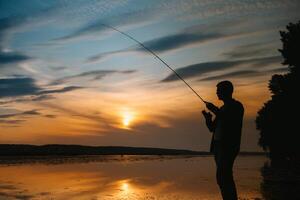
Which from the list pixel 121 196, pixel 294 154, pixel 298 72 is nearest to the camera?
pixel 121 196

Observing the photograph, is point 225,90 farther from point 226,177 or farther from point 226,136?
point 226,177

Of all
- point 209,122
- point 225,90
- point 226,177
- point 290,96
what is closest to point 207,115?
point 209,122

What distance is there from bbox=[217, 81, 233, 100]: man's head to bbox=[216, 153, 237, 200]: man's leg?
903 mm

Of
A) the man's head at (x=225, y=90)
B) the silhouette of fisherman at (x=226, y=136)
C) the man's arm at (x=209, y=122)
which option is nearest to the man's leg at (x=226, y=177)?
the silhouette of fisherman at (x=226, y=136)

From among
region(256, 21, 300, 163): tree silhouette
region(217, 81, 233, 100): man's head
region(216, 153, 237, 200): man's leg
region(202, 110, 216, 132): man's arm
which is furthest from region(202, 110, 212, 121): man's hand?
region(256, 21, 300, 163): tree silhouette

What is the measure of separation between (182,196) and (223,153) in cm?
703

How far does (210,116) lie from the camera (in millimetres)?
7184

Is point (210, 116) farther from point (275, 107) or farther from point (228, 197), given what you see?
point (275, 107)

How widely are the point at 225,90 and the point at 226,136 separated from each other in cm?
72

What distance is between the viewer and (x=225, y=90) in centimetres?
709

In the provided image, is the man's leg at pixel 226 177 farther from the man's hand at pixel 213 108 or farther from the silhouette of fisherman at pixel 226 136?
the man's hand at pixel 213 108

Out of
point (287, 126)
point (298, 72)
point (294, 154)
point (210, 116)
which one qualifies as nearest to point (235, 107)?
point (210, 116)

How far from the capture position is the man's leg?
666cm

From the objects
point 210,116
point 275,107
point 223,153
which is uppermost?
point 275,107
